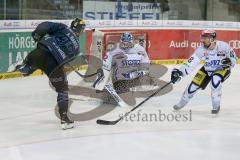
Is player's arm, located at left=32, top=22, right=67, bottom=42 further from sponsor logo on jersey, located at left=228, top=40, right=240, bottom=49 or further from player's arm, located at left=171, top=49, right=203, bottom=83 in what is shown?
sponsor logo on jersey, located at left=228, top=40, right=240, bottom=49

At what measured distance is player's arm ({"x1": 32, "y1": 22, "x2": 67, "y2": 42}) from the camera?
5.79 metres

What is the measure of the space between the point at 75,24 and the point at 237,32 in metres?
9.34

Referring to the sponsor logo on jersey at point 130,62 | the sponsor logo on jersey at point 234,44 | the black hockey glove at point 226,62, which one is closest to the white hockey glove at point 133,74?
the sponsor logo on jersey at point 130,62

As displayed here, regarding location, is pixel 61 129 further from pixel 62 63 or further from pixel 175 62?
pixel 175 62

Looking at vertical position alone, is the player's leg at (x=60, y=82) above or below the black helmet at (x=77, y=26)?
below

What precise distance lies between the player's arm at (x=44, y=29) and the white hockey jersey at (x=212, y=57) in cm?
176

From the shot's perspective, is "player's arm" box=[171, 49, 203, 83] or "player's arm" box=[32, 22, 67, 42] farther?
"player's arm" box=[171, 49, 203, 83]

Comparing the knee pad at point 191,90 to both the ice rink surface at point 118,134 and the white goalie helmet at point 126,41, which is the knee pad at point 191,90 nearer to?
the ice rink surface at point 118,134

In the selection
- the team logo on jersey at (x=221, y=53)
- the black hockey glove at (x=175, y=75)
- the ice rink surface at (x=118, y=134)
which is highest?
the team logo on jersey at (x=221, y=53)

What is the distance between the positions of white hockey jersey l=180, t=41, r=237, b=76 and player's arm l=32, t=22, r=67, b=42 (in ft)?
5.77

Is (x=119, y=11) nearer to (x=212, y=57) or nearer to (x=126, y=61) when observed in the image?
(x=126, y=61)

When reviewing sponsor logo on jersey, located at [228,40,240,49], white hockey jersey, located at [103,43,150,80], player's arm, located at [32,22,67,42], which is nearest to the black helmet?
player's arm, located at [32,22,67,42]

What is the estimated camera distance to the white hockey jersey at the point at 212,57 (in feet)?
22.9

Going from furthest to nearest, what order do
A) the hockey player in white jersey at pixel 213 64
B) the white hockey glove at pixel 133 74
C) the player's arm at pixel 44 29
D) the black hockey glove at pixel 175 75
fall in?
the white hockey glove at pixel 133 74 < the hockey player in white jersey at pixel 213 64 < the black hockey glove at pixel 175 75 < the player's arm at pixel 44 29
